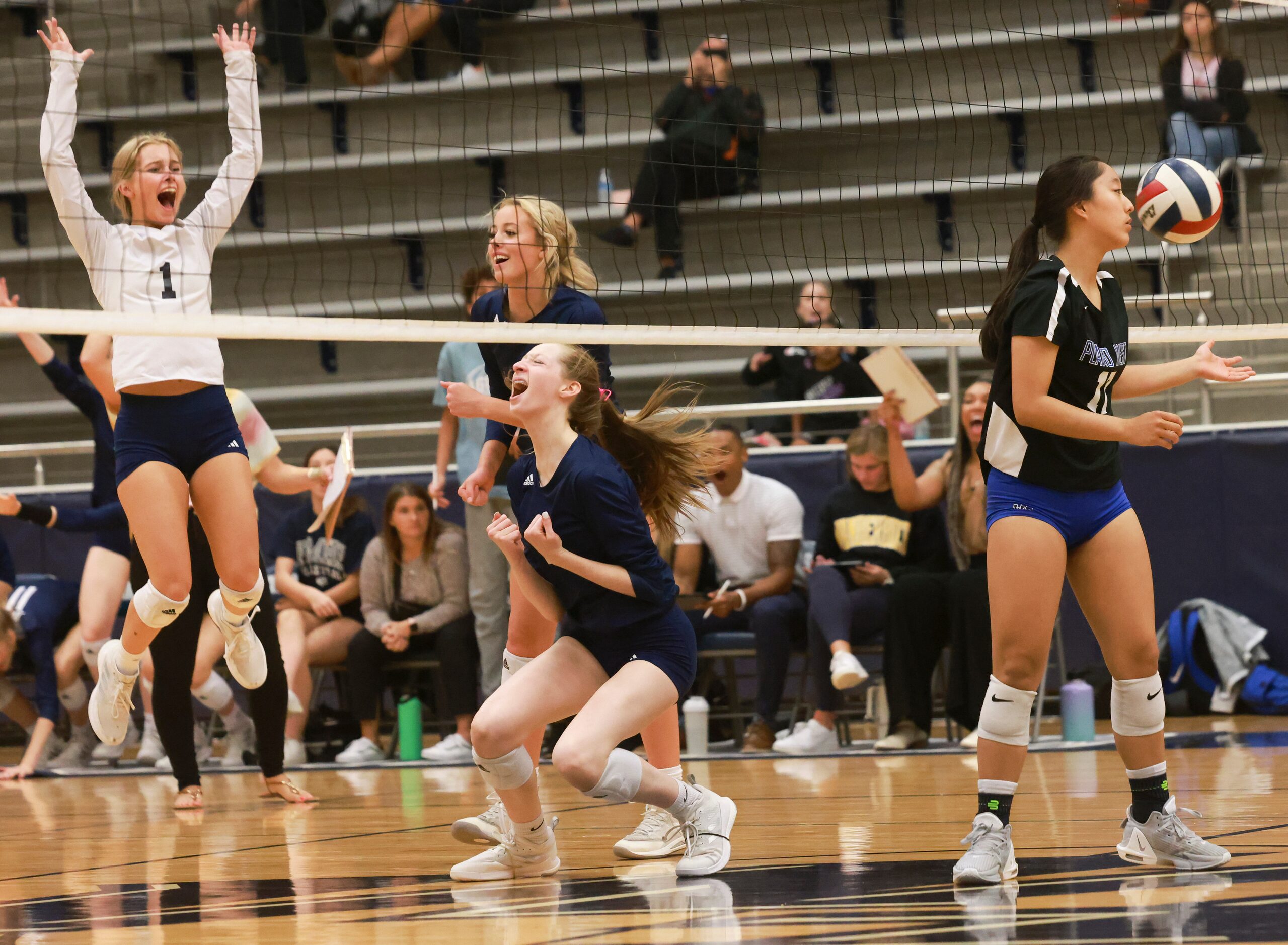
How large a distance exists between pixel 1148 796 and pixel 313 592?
5506 millimetres

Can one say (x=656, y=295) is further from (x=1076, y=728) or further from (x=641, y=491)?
(x=641, y=491)

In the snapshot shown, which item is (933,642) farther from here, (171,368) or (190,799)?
(171,368)

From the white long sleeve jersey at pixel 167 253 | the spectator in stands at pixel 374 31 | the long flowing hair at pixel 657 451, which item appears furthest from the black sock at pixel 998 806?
the spectator in stands at pixel 374 31

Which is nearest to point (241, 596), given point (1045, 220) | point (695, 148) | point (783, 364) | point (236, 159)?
point (236, 159)

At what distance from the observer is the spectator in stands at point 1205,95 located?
9883mm

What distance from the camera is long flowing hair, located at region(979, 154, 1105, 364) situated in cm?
391

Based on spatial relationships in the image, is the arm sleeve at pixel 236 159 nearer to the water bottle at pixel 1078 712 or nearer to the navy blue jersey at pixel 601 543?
the navy blue jersey at pixel 601 543

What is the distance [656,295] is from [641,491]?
6991 millimetres

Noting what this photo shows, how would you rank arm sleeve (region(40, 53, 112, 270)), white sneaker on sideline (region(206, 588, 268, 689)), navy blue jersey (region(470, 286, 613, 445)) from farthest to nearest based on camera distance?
white sneaker on sideline (region(206, 588, 268, 689)), navy blue jersey (region(470, 286, 613, 445)), arm sleeve (region(40, 53, 112, 270))

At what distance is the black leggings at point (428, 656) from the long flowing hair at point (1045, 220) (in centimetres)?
462

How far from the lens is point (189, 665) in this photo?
622 centimetres

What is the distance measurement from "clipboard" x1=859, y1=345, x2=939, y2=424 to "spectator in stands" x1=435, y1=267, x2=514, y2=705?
1.89 m

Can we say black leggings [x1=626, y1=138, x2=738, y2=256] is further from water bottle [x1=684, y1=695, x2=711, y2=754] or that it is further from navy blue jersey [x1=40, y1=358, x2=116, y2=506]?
navy blue jersey [x1=40, y1=358, x2=116, y2=506]

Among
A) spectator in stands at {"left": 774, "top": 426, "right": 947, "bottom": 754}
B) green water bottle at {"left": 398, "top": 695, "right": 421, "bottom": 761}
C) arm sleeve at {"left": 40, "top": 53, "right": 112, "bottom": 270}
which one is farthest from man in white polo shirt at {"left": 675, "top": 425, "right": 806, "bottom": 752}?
arm sleeve at {"left": 40, "top": 53, "right": 112, "bottom": 270}
